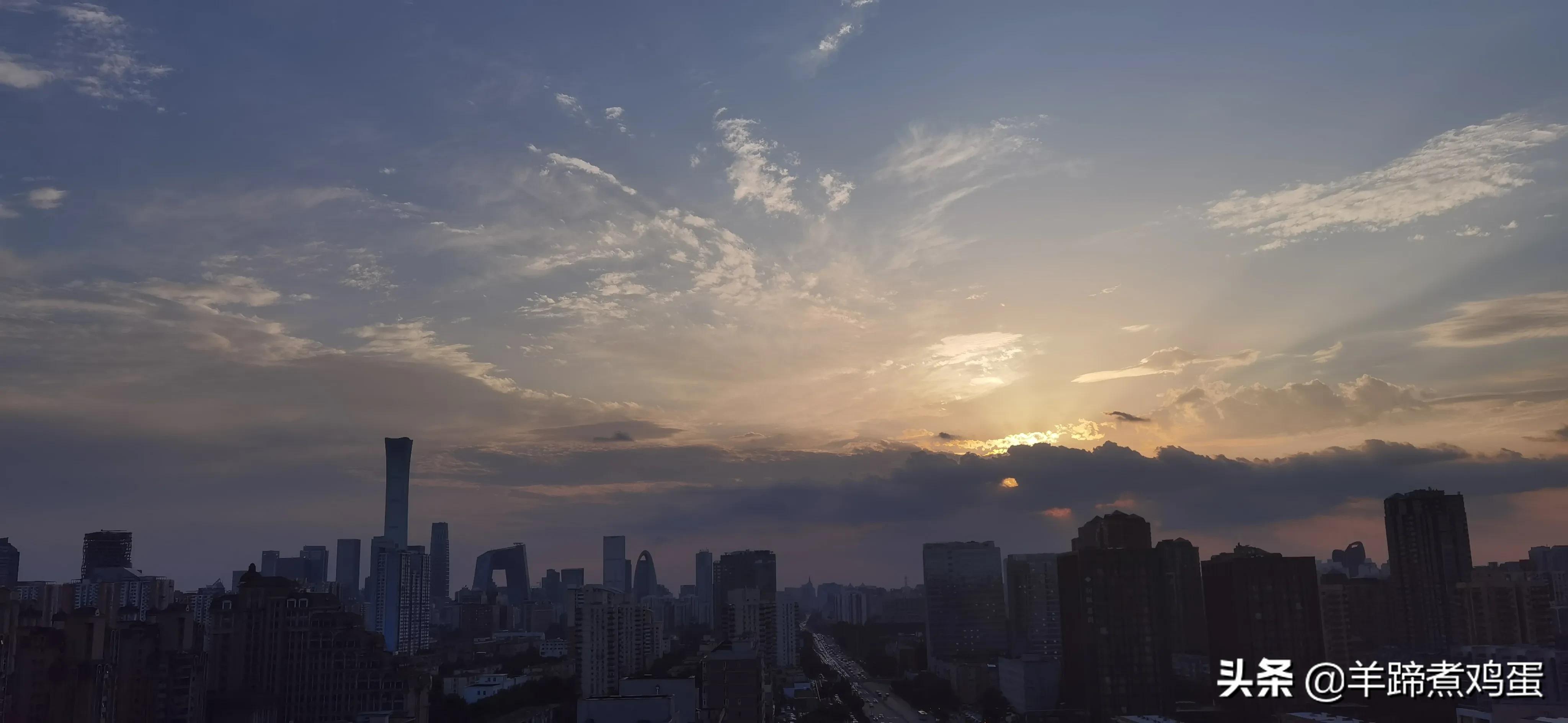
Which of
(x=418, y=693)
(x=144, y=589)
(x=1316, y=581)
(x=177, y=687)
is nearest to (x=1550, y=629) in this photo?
(x=1316, y=581)

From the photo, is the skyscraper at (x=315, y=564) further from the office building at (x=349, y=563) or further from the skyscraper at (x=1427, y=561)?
the skyscraper at (x=1427, y=561)

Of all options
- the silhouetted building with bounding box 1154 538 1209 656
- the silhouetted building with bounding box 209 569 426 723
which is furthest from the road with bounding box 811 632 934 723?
the silhouetted building with bounding box 209 569 426 723

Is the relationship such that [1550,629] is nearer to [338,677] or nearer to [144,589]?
[338,677]

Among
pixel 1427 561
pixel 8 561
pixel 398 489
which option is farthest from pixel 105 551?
pixel 1427 561

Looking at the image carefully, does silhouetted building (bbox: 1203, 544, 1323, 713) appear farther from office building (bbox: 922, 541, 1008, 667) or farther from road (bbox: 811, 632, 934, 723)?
office building (bbox: 922, 541, 1008, 667)

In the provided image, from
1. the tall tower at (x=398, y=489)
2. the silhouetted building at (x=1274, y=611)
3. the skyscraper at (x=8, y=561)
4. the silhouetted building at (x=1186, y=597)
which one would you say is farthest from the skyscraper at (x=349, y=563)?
the silhouetted building at (x=1274, y=611)

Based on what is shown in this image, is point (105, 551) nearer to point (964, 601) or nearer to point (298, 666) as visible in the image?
point (298, 666)
